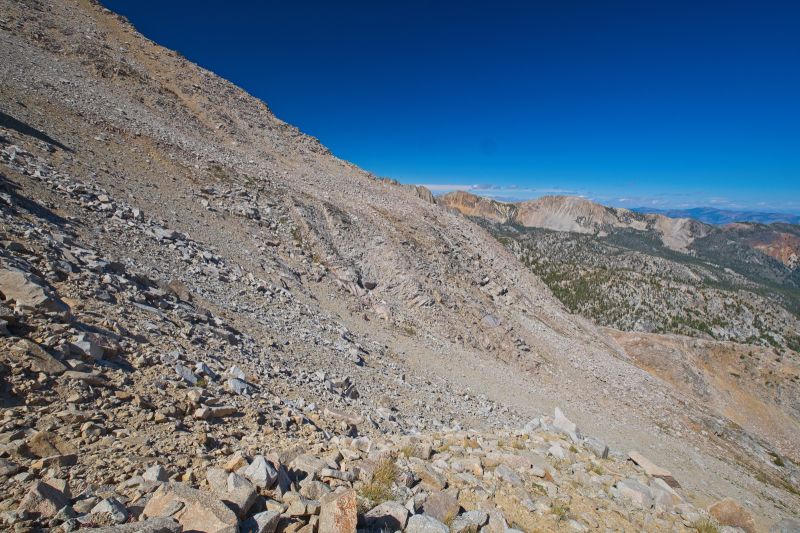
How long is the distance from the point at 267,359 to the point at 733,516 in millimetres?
12583

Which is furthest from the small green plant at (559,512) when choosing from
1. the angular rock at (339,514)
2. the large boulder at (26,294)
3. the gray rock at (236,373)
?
the large boulder at (26,294)

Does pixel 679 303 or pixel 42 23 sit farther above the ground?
pixel 42 23

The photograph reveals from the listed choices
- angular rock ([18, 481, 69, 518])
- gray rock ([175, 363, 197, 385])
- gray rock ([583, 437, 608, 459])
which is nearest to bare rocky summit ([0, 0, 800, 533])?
angular rock ([18, 481, 69, 518])

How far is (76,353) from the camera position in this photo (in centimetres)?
711

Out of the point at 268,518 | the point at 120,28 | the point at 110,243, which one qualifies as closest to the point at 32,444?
the point at 268,518

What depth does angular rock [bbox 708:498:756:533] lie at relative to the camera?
8.40 meters

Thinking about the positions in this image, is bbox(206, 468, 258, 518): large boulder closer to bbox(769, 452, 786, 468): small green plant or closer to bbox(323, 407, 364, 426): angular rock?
bbox(323, 407, 364, 426): angular rock

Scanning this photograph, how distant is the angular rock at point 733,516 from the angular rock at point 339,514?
341 inches

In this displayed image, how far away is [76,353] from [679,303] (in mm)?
177199

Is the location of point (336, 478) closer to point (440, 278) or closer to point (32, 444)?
point (32, 444)

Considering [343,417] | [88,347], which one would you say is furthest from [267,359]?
[88,347]

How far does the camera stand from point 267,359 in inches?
480

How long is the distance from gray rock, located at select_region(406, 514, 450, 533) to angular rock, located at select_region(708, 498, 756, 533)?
23.7ft

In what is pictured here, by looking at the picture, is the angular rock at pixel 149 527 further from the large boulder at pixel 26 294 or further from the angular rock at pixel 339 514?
the large boulder at pixel 26 294
